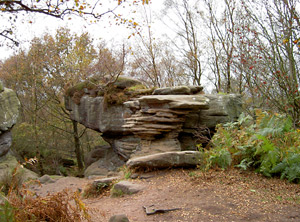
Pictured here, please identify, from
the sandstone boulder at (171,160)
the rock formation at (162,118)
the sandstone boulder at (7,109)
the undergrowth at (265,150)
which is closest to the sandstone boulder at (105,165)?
the rock formation at (162,118)

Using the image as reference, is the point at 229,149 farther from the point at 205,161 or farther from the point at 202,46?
the point at 202,46

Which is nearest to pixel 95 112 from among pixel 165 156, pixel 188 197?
pixel 165 156

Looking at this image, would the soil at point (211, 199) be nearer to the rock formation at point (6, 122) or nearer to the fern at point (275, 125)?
the fern at point (275, 125)

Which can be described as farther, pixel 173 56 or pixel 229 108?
pixel 173 56

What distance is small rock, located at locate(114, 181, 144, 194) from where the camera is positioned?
538cm

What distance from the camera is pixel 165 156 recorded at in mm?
6352

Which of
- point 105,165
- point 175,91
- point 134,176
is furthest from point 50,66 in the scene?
point 134,176

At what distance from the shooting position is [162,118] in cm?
895

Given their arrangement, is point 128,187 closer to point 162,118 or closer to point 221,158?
point 221,158

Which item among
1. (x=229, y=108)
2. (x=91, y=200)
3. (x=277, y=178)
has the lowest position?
(x=91, y=200)

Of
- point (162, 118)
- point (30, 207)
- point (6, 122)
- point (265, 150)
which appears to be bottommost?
point (265, 150)

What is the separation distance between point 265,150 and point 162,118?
4384mm

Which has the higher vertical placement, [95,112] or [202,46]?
[202,46]

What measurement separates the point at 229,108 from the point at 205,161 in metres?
5.33
